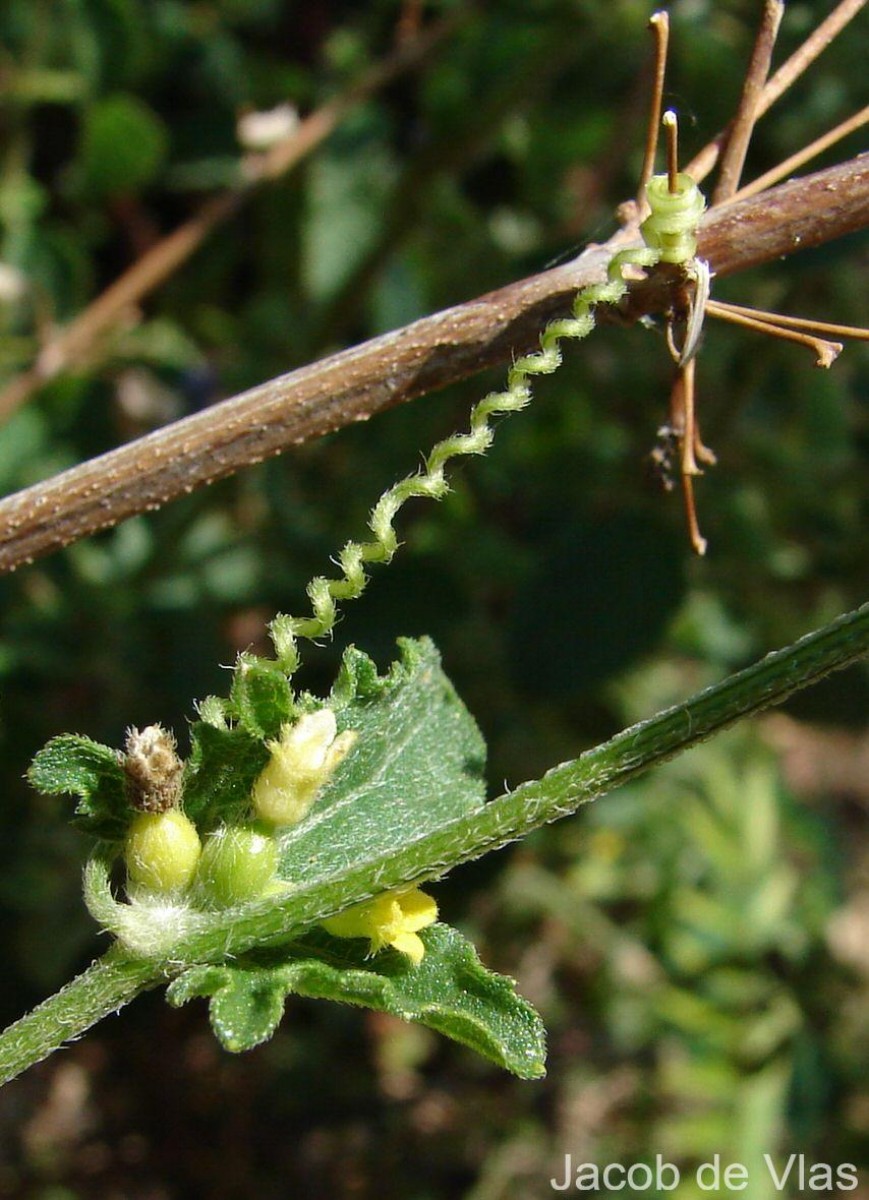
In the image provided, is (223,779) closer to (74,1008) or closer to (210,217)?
(74,1008)

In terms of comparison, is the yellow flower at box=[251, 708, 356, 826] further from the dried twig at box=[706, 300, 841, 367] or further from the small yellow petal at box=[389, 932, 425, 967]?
the dried twig at box=[706, 300, 841, 367]

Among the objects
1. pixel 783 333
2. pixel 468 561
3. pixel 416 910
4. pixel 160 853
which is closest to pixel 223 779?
pixel 160 853

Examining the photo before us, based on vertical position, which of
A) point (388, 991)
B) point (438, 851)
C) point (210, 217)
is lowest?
point (388, 991)

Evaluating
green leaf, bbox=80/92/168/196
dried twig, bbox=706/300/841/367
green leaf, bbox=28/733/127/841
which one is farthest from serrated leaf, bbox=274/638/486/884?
green leaf, bbox=80/92/168/196

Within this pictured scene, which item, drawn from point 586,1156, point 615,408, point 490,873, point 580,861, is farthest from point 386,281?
point 586,1156

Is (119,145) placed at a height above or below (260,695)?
above
